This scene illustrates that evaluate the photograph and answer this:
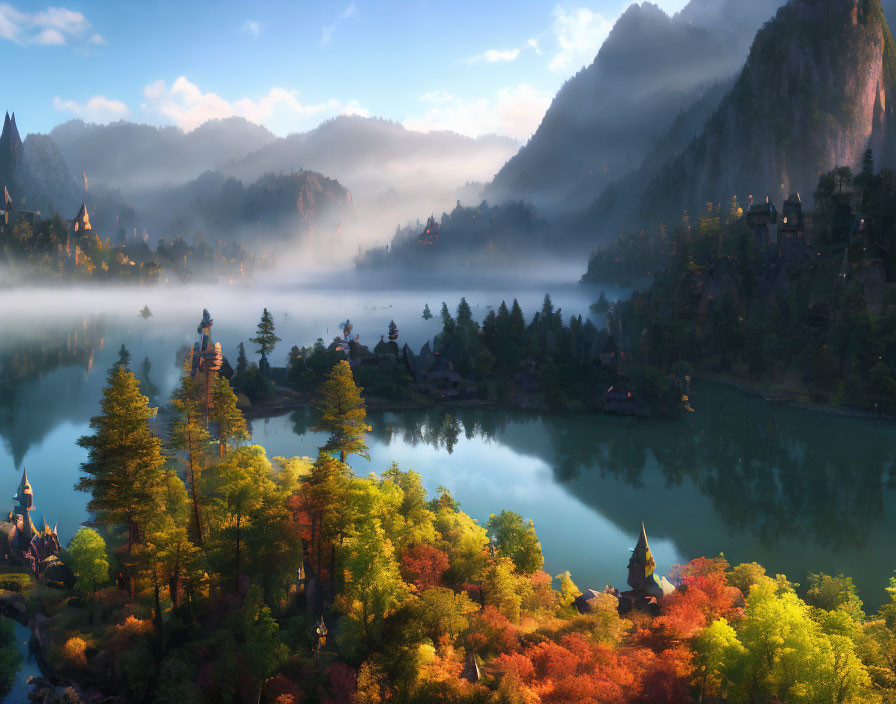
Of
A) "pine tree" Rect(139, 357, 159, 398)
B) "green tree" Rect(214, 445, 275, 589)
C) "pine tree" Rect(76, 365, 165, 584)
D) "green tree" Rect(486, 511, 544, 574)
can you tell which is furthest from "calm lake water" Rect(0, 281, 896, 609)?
"pine tree" Rect(76, 365, 165, 584)

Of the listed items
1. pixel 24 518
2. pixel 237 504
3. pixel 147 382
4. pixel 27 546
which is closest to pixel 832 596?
pixel 237 504

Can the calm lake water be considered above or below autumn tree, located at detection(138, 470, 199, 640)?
below

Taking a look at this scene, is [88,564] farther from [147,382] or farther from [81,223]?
[81,223]

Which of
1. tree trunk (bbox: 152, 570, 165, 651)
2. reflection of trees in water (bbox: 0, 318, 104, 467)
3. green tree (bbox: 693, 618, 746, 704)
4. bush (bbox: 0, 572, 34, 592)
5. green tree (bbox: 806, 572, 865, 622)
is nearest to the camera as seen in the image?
green tree (bbox: 693, 618, 746, 704)

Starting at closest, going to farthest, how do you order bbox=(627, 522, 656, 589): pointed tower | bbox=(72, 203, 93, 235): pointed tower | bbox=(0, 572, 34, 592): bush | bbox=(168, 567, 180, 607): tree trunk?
bbox=(168, 567, 180, 607): tree trunk, bbox=(627, 522, 656, 589): pointed tower, bbox=(0, 572, 34, 592): bush, bbox=(72, 203, 93, 235): pointed tower

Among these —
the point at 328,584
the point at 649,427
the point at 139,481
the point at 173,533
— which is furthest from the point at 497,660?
the point at 649,427

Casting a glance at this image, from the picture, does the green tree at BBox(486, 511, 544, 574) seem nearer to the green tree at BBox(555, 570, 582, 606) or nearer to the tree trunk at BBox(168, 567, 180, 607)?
the green tree at BBox(555, 570, 582, 606)
